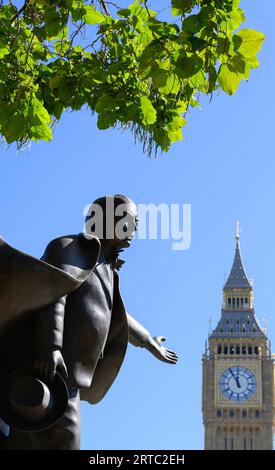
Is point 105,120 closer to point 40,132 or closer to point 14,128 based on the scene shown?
point 40,132

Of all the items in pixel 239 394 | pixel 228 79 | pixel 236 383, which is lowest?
pixel 228 79

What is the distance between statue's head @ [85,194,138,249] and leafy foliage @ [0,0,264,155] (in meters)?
0.62

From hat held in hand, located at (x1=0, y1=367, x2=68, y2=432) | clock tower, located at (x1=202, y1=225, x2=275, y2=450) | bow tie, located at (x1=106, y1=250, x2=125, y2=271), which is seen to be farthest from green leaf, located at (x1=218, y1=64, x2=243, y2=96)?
clock tower, located at (x1=202, y1=225, x2=275, y2=450)

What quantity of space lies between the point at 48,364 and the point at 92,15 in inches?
100.0

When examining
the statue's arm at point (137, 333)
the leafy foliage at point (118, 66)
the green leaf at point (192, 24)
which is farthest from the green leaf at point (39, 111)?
the statue's arm at point (137, 333)

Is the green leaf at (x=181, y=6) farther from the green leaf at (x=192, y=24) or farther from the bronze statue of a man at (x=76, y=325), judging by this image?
the bronze statue of a man at (x=76, y=325)

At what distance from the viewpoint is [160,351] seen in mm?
7062

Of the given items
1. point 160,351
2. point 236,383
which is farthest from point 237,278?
point 160,351

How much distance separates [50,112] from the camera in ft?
23.3

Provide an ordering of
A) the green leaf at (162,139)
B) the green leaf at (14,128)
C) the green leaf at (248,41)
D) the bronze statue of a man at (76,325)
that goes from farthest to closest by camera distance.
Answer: the green leaf at (162,139) → the green leaf at (14,128) → the green leaf at (248,41) → the bronze statue of a man at (76,325)

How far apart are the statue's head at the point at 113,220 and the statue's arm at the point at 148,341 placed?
71 centimetres

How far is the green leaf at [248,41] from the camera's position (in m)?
5.82
